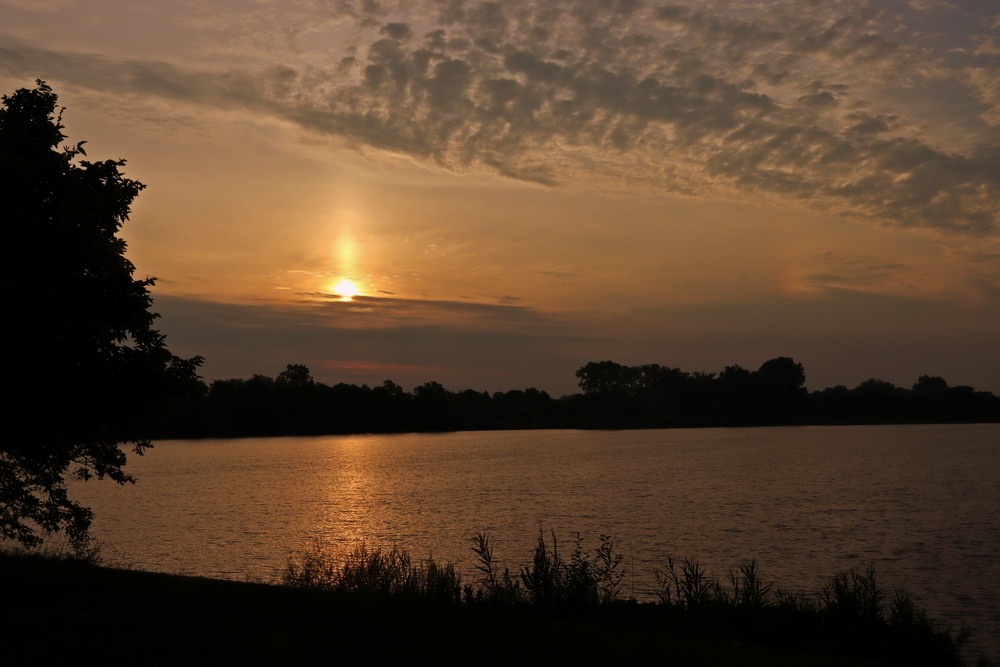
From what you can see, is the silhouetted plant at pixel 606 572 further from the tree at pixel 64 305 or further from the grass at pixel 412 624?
the tree at pixel 64 305

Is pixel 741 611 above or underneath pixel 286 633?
underneath

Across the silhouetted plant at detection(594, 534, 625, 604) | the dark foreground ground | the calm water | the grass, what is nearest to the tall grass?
the grass

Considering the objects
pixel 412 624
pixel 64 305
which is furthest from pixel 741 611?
pixel 64 305

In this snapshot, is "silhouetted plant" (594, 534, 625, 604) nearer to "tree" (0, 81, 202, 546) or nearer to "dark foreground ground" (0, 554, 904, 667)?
"dark foreground ground" (0, 554, 904, 667)

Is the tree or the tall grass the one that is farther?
the tall grass

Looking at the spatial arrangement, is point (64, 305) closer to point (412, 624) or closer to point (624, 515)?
point (412, 624)

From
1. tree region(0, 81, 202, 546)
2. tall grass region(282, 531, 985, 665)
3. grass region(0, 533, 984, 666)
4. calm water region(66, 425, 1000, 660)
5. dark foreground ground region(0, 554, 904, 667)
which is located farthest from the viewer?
calm water region(66, 425, 1000, 660)

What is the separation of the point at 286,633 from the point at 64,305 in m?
7.43

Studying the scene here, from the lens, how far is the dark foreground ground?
551 inches

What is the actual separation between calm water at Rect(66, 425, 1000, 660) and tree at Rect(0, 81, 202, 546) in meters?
19.7

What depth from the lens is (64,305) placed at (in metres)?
16.0

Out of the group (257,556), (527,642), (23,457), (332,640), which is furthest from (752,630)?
(257,556)

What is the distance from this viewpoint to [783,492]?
69.7 m

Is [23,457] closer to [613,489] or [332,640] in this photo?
[332,640]
